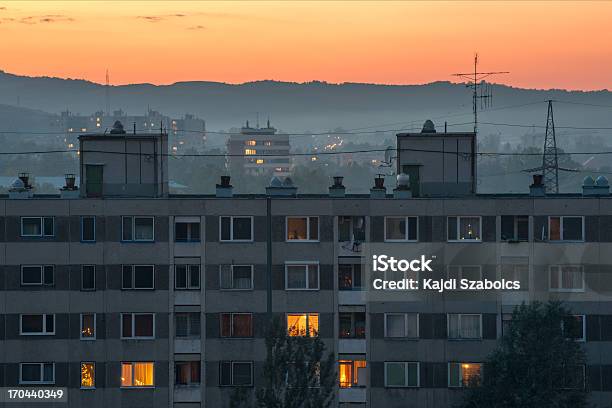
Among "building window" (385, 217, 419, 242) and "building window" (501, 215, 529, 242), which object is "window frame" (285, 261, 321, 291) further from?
"building window" (501, 215, 529, 242)

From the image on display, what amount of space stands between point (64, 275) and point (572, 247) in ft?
93.9

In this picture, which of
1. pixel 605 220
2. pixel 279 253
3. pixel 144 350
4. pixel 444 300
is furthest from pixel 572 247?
pixel 144 350

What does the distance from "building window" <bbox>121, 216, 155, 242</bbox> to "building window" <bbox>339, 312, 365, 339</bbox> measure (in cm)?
1173

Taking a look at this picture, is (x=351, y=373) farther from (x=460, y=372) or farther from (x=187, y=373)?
(x=187, y=373)

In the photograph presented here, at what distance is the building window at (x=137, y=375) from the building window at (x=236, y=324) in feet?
15.2

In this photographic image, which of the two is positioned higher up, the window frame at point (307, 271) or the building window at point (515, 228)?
the building window at point (515, 228)

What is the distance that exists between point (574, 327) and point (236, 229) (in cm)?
1964

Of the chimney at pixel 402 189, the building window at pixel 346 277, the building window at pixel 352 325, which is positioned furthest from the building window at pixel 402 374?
the chimney at pixel 402 189

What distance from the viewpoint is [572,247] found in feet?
234

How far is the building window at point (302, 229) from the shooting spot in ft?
235

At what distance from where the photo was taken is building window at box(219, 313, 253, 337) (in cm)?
7125

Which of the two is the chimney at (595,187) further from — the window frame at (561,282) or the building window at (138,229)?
the building window at (138,229)

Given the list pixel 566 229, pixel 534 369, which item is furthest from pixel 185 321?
pixel 566 229

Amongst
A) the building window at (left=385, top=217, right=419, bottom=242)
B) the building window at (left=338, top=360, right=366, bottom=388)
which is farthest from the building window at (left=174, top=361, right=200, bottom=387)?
the building window at (left=385, top=217, right=419, bottom=242)
